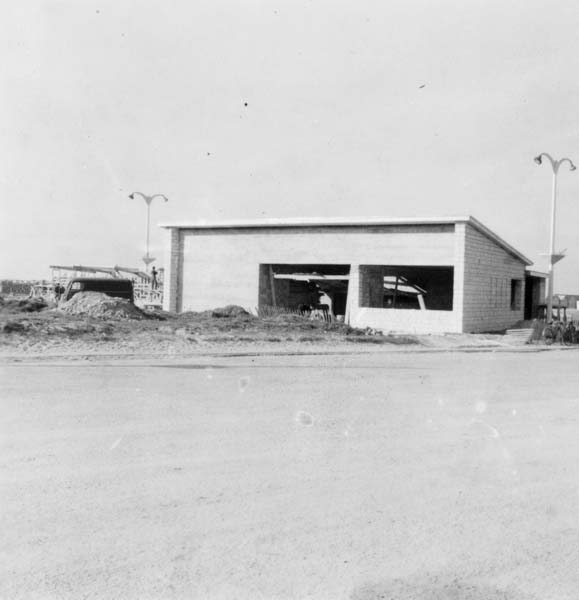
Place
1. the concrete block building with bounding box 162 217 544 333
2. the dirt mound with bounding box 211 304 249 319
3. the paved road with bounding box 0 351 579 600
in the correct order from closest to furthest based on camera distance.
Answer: the paved road with bounding box 0 351 579 600 < the dirt mound with bounding box 211 304 249 319 < the concrete block building with bounding box 162 217 544 333

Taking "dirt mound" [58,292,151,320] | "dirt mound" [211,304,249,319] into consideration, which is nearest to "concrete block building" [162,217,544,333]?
"dirt mound" [211,304,249,319]

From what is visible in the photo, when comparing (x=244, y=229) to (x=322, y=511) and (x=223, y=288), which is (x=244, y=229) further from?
(x=322, y=511)

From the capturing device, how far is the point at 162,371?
1363cm

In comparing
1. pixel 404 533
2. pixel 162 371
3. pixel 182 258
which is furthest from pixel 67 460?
pixel 182 258

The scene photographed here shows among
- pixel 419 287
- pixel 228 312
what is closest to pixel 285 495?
pixel 228 312

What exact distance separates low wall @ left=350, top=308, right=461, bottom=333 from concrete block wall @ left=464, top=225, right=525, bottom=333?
710 mm

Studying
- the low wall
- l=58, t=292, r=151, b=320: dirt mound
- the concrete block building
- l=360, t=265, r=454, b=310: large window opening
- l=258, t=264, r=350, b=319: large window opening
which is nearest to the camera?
l=58, t=292, r=151, b=320: dirt mound

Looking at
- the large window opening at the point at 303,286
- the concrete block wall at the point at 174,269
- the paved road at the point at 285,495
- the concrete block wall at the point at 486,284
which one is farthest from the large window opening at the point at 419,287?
the paved road at the point at 285,495

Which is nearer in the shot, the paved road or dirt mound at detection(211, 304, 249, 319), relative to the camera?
the paved road

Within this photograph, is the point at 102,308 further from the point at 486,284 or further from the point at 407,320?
the point at 486,284

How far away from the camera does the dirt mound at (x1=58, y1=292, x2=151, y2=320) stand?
2355 centimetres

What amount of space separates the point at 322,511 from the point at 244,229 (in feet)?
83.4

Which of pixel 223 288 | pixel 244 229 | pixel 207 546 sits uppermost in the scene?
pixel 244 229

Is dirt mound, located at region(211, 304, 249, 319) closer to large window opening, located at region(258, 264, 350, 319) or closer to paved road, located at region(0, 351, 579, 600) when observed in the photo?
large window opening, located at region(258, 264, 350, 319)
